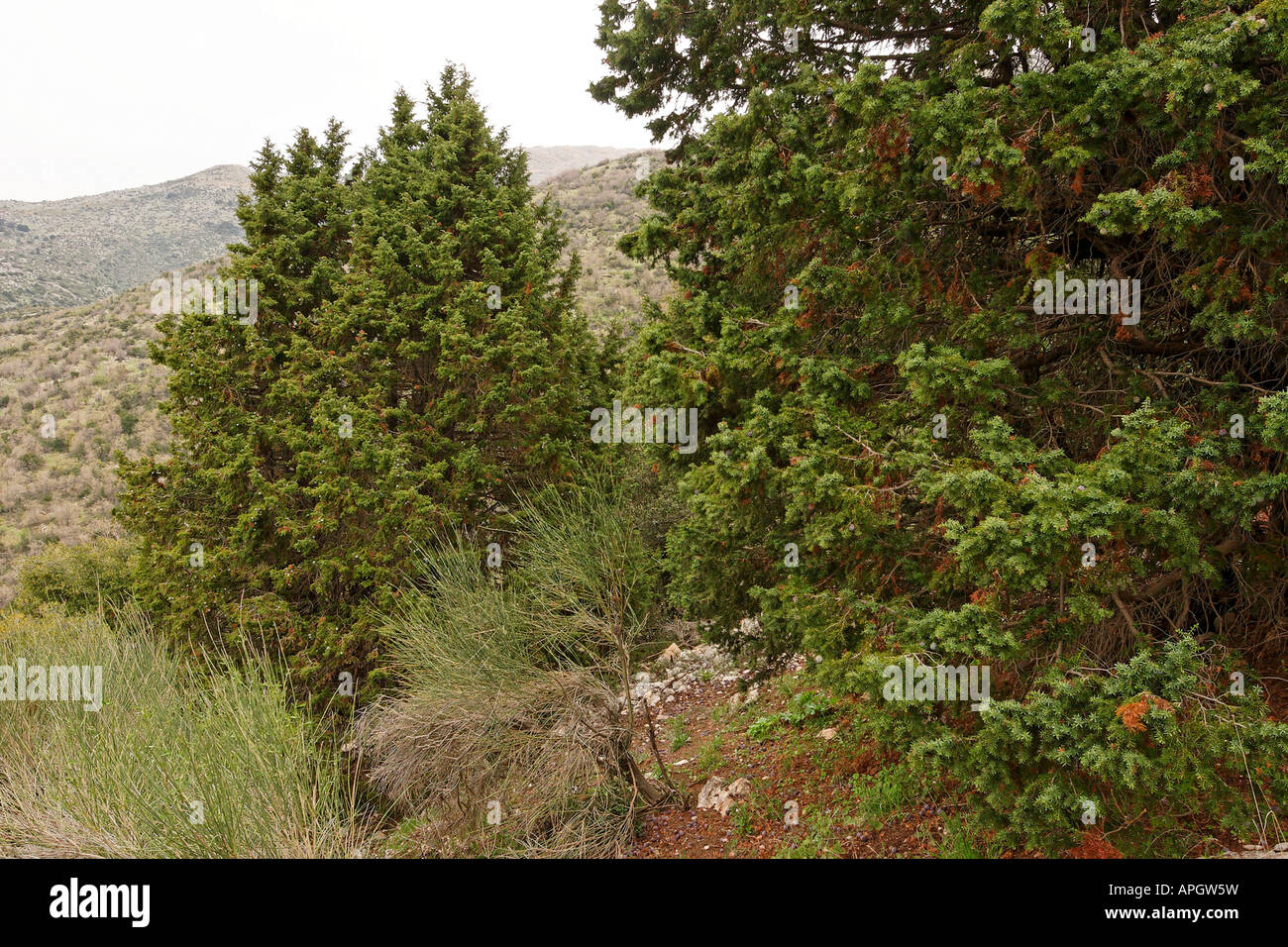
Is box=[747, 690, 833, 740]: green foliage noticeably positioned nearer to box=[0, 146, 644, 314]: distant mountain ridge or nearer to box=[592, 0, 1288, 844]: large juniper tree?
box=[592, 0, 1288, 844]: large juniper tree

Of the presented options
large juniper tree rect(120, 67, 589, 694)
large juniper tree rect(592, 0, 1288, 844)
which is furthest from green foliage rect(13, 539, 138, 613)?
large juniper tree rect(592, 0, 1288, 844)

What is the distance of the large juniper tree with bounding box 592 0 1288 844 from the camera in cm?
418

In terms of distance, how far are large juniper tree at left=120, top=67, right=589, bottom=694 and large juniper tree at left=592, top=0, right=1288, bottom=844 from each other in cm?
474

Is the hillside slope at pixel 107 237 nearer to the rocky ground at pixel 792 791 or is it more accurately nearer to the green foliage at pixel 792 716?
the rocky ground at pixel 792 791

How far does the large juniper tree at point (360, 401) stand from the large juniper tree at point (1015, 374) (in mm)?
4736

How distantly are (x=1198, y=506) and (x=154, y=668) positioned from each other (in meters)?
8.26

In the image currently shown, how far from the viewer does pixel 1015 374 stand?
5.35 meters

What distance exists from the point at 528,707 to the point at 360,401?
21.8ft

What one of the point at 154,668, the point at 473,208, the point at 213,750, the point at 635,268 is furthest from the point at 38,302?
the point at 213,750

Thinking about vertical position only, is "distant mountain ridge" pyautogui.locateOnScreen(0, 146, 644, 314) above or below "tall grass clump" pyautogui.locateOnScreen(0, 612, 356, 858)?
above

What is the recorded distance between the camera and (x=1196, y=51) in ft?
13.2

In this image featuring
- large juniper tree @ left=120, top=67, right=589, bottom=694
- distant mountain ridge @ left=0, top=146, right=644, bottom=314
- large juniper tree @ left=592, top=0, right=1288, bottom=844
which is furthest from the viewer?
distant mountain ridge @ left=0, top=146, right=644, bottom=314

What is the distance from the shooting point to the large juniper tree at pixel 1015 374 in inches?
164

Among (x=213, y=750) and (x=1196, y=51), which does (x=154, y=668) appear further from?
(x=1196, y=51)
